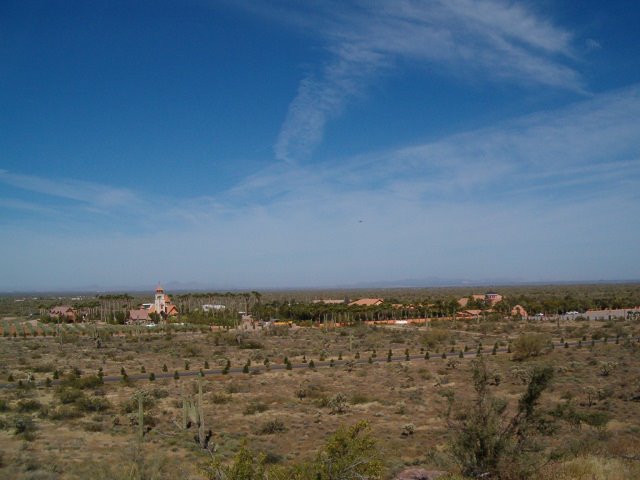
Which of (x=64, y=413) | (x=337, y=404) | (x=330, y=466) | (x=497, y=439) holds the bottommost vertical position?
(x=337, y=404)

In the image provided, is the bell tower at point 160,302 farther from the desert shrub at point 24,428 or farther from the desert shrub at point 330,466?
the desert shrub at point 330,466

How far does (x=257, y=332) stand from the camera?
65.1 m

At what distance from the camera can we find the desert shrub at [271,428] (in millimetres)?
20516

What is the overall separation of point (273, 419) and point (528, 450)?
49.5 feet

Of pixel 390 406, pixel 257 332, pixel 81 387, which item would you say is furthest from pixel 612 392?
pixel 257 332

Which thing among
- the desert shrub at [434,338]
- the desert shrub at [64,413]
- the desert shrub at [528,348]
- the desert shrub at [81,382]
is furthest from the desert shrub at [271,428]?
the desert shrub at [434,338]

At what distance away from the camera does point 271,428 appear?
2069 centimetres

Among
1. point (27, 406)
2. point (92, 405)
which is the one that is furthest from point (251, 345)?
point (27, 406)

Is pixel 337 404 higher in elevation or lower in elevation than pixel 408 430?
lower

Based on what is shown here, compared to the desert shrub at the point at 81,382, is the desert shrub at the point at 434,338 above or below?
below

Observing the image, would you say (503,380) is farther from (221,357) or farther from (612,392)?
(221,357)

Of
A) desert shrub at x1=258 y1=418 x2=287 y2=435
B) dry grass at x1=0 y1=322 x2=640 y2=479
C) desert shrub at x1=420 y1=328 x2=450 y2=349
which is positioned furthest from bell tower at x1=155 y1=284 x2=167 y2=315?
desert shrub at x1=258 y1=418 x2=287 y2=435

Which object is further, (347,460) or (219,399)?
(219,399)

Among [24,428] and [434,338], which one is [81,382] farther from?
[434,338]
